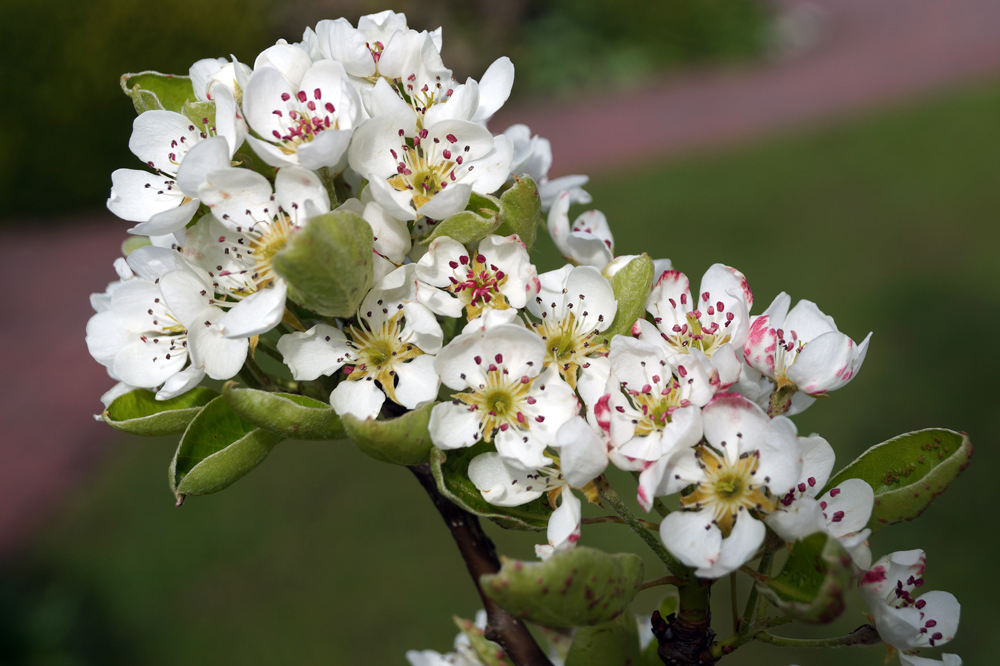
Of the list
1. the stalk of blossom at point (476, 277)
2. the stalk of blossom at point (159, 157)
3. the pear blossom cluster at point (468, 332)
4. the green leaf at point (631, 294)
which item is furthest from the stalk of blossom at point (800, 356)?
the stalk of blossom at point (159, 157)

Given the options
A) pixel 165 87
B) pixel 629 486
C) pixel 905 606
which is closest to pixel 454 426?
pixel 905 606

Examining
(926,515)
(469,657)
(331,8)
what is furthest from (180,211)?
(331,8)

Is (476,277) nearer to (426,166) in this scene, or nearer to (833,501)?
(426,166)

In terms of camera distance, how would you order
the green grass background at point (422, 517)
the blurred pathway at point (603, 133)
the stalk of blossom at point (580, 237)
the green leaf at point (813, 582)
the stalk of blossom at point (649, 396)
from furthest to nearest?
the blurred pathway at point (603, 133), the green grass background at point (422, 517), the stalk of blossom at point (580, 237), the stalk of blossom at point (649, 396), the green leaf at point (813, 582)

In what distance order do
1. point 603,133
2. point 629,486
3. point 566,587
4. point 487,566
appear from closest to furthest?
point 566,587 → point 487,566 → point 629,486 → point 603,133

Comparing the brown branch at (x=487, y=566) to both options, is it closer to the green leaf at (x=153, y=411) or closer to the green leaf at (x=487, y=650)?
the green leaf at (x=487, y=650)

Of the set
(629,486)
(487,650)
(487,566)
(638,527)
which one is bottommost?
(629,486)
